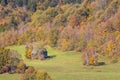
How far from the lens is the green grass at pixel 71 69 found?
88606 mm

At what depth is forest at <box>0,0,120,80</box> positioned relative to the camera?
120 metres

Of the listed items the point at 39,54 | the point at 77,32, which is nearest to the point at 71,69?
the point at 39,54

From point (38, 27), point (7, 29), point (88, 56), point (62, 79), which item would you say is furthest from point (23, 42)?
point (62, 79)

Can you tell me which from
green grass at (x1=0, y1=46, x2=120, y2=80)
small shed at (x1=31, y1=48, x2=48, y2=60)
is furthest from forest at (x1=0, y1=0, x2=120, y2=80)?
green grass at (x1=0, y1=46, x2=120, y2=80)

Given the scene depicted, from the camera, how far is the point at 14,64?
99.1 metres

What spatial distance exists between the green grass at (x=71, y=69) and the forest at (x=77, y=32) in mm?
3418

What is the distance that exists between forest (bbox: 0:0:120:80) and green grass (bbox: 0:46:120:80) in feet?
11.2

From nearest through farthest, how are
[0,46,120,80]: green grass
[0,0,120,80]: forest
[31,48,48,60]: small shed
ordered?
[0,46,120,80]: green grass
[0,0,120,80]: forest
[31,48,48,60]: small shed

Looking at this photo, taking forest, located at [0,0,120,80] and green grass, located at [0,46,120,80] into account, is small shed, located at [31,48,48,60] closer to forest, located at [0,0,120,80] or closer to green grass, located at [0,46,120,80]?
forest, located at [0,0,120,80]

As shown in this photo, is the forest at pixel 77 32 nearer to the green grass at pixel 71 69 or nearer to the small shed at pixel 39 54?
the small shed at pixel 39 54

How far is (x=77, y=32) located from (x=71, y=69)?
4368 centimetres

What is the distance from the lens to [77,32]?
144375 mm

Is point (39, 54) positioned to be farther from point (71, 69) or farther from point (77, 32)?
point (77, 32)

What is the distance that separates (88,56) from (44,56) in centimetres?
1641
